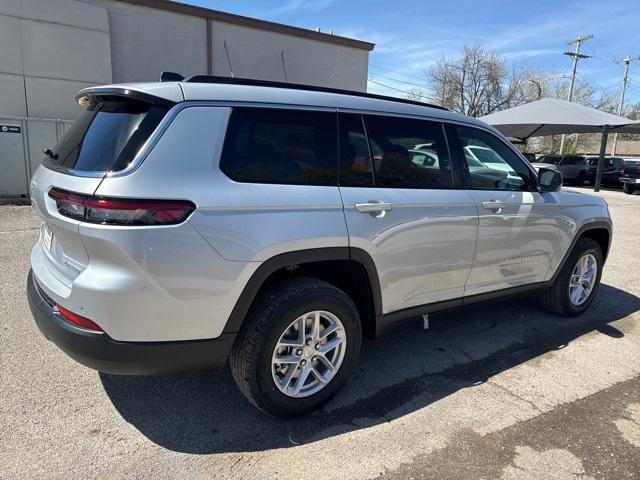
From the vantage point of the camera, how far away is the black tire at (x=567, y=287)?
14.7 feet

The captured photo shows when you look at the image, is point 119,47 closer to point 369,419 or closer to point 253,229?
point 253,229

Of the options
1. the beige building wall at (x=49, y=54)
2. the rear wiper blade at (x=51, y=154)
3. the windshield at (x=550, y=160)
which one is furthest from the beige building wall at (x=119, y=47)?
the windshield at (x=550, y=160)

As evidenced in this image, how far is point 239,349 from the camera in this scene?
2598mm

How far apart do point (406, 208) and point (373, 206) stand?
285mm

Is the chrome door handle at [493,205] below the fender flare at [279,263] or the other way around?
the other way around

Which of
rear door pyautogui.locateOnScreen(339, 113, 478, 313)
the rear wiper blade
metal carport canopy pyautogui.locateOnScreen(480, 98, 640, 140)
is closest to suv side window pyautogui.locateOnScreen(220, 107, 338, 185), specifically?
rear door pyautogui.locateOnScreen(339, 113, 478, 313)

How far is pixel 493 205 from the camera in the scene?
3.57 m

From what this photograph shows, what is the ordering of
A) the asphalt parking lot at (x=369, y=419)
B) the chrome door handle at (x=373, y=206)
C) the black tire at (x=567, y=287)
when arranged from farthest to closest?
the black tire at (x=567, y=287), the chrome door handle at (x=373, y=206), the asphalt parking lot at (x=369, y=419)

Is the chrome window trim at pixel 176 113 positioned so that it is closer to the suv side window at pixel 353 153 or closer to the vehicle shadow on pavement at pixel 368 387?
the suv side window at pixel 353 153

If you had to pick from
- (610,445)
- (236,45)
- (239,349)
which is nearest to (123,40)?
(236,45)

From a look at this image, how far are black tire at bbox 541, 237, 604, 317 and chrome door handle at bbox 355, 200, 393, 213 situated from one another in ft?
8.04

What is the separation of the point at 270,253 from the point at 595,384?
265 cm

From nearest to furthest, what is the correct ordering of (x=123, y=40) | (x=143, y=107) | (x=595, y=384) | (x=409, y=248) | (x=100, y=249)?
(x=100, y=249), (x=143, y=107), (x=409, y=248), (x=595, y=384), (x=123, y=40)

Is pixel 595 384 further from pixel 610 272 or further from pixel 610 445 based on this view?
pixel 610 272
